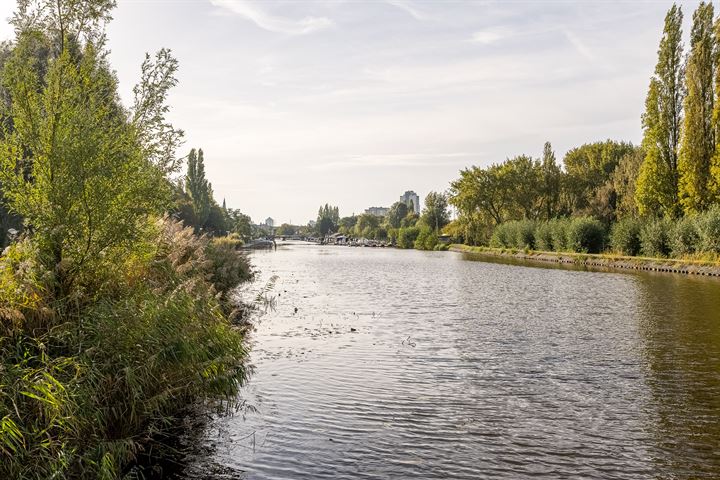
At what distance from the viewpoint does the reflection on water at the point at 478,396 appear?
8.95m

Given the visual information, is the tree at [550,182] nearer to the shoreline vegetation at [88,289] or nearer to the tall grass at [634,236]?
the tall grass at [634,236]

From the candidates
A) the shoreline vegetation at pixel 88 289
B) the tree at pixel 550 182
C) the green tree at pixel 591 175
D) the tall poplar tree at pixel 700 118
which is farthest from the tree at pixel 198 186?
the shoreline vegetation at pixel 88 289

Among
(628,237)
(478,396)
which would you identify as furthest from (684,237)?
(478,396)

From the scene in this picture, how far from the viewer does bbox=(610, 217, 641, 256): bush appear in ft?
179

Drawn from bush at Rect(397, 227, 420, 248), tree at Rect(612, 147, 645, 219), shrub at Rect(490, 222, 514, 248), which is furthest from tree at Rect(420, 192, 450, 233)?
tree at Rect(612, 147, 645, 219)

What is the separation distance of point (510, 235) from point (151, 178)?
7649cm

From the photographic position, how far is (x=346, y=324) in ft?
70.9

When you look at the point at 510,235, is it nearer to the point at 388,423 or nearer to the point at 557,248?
the point at 557,248

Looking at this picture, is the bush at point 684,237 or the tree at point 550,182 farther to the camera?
the tree at point 550,182

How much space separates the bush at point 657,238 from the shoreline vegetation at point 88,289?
48334mm

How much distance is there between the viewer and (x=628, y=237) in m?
54.6

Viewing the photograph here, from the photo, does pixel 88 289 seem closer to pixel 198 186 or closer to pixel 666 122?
pixel 666 122

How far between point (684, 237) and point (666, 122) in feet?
41.6

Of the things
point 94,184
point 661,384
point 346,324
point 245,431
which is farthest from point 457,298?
point 94,184
